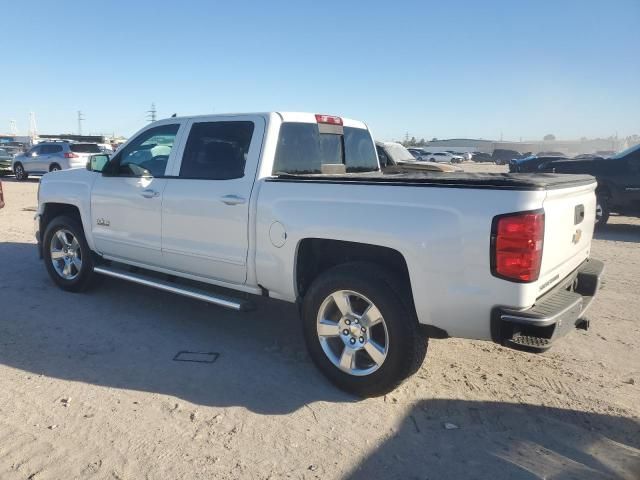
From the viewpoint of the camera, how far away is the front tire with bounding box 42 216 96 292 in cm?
567

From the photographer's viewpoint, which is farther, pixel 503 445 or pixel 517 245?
pixel 503 445

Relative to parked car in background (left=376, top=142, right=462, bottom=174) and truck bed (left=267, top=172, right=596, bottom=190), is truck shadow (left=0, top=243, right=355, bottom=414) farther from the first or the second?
parked car in background (left=376, top=142, right=462, bottom=174)

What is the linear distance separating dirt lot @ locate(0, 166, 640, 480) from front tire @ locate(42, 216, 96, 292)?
55 cm

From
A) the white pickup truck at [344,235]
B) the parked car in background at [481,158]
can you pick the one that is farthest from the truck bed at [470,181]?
the parked car in background at [481,158]

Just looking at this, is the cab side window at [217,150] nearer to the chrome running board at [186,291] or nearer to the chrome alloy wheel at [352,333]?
the chrome running board at [186,291]

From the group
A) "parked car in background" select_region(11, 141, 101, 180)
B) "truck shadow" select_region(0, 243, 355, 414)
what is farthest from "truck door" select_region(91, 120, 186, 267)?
"parked car in background" select_region(11, 141, 101, 180)

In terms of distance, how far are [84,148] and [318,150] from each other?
69.4 ft

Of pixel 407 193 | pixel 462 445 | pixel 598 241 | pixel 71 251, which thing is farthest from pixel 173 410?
pixel 598 241

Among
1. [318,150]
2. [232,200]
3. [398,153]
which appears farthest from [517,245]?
[398,153]

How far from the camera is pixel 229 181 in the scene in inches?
169

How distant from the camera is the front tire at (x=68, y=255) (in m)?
5.67

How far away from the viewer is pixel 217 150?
454cm

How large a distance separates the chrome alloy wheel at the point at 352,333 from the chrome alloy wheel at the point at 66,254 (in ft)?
11.0

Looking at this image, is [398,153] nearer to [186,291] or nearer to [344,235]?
[186,291]
